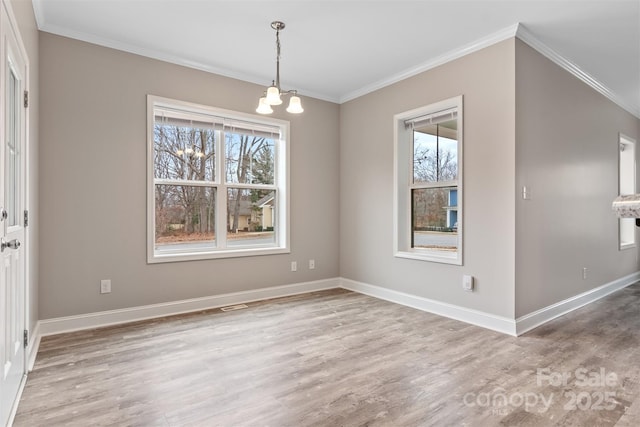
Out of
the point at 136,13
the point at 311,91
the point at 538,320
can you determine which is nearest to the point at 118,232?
the point at 136,13

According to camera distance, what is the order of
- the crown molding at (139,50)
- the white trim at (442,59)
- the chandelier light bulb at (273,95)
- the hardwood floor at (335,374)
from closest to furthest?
1. the hardwood floor at (335,374)
2. the chandelier light bulb at (273,95)
3. the crown molding at (139,50)
4. the white trim at (442,59)

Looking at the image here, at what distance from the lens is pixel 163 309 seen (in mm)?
3695

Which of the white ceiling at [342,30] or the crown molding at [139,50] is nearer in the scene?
the white ceiling at [342,30]

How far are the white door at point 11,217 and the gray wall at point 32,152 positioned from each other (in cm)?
32

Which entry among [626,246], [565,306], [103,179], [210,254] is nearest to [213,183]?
[210,254]

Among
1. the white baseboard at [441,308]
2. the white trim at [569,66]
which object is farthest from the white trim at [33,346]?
the white trim at [569,66]

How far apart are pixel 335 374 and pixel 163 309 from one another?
7.09ft

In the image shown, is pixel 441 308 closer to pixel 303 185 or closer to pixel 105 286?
pixel 303 185

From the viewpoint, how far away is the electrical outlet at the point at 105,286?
3.38 m

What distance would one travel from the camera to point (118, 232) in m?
3.46

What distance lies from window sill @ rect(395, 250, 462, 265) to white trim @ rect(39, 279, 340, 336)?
1.33 m

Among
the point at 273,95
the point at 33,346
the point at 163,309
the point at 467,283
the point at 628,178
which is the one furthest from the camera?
the point at 628,178

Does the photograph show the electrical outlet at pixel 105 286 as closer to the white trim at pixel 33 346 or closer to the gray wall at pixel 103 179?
A: the gray wall at pixel 103 179

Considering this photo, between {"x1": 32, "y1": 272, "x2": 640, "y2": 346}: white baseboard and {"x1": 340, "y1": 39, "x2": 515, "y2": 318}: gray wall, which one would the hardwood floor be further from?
{"x1": 340, "y1": 39, "x2": 515, "y2": 318}: gray wall
